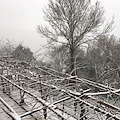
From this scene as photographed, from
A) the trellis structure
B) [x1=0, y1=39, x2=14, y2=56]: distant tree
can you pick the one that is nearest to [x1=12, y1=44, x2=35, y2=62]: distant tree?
[x1=0, y1=39, x2=14, y2=56]: distant tree

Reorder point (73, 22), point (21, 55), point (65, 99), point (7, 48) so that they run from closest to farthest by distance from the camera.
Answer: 1. point (65, 99)
2. point (7, 48)
3. point (21, 55)
4. point (73, 22)

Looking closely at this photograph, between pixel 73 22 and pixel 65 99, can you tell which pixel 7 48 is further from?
pixel 65 99

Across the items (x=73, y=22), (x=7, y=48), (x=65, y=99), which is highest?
(x=73, y=22)

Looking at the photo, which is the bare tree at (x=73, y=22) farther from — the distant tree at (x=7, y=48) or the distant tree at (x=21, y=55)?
the distant tree at (x=7, y=48)

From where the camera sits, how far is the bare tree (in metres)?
12.3

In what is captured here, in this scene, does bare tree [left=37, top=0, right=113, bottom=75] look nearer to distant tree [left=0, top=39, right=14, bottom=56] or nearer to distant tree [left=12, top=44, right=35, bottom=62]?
distant tree [left=12, top=44, right=35, bottom=62]

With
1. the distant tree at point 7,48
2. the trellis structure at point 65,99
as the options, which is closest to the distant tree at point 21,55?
the distant tree at point 7,48

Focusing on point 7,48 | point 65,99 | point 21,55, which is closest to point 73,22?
point 21,55

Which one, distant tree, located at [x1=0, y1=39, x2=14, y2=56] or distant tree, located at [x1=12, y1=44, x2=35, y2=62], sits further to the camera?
distant tree, located at [x1=0, y1=39, x2=14, y2=56]

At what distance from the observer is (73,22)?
41.4ft

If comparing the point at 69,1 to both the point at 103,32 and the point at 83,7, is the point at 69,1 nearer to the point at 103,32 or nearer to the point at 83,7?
the point at 83,7

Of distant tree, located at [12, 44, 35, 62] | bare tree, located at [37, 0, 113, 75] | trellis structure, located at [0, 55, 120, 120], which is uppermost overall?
bare tree, located at [37, 0, 113, 75]

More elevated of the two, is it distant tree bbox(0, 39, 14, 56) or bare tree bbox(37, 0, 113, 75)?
bare tree bbox(37, 0, 113, 75)

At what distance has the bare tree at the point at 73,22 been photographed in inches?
485
